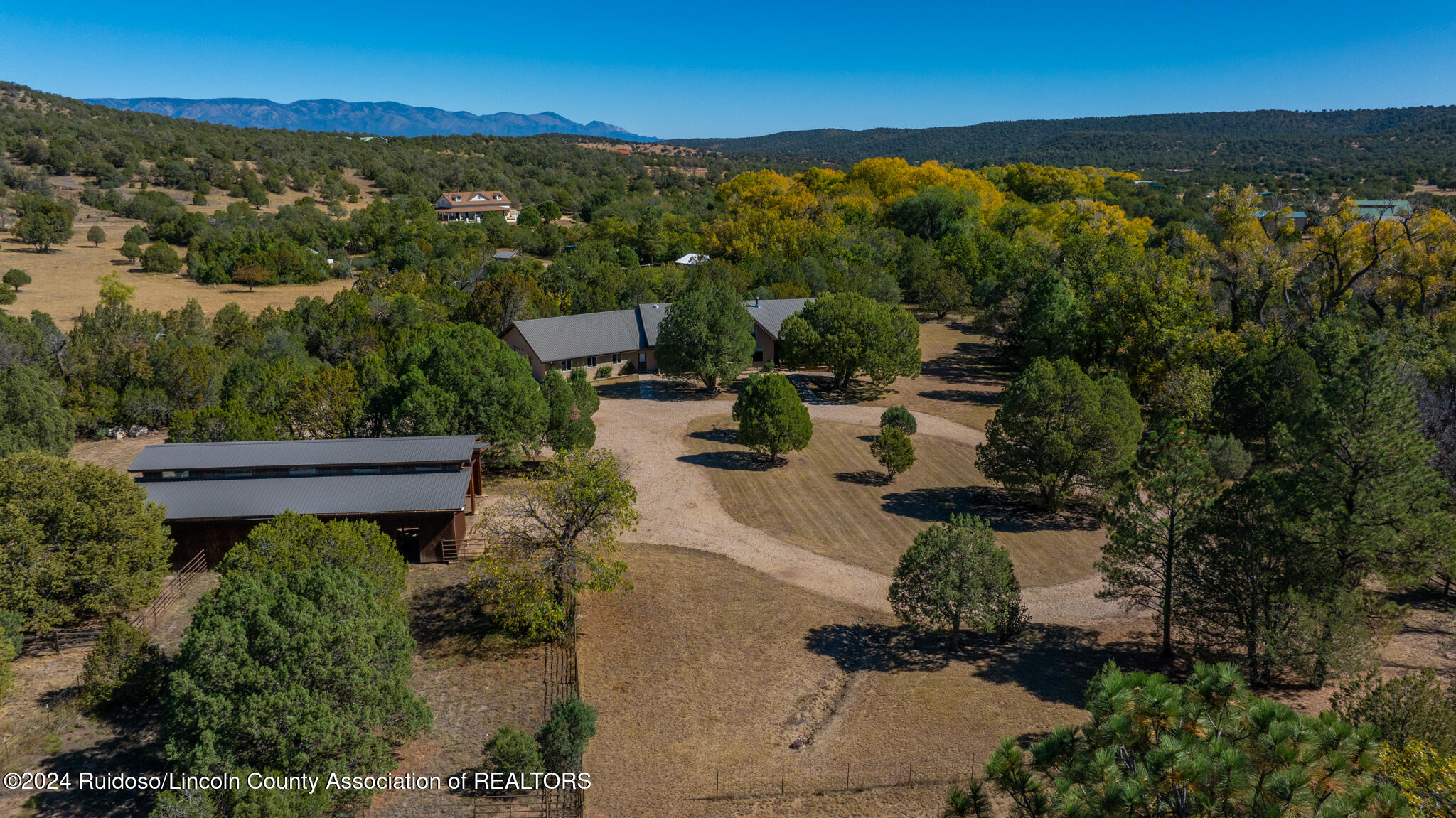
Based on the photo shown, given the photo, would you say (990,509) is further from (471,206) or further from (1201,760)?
(471,206)

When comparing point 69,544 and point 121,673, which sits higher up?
point 69,544

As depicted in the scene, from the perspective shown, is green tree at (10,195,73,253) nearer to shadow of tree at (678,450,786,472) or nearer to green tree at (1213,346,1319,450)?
shadow of tree at (678,450,786,472)

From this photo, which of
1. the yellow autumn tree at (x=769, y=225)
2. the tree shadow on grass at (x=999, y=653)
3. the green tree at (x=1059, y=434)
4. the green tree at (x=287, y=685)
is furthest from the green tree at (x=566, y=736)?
the yellow autumn tree at (x=769, y=225)

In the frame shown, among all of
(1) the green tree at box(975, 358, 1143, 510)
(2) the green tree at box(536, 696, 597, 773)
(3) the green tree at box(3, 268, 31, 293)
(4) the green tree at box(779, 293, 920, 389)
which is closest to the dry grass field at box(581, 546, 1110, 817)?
(2) the green tree at box(536, 696, 597, 773)

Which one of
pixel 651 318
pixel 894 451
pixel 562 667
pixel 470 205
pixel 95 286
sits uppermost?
pixel 470 205

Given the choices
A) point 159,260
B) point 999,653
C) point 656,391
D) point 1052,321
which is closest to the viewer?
point 999,653

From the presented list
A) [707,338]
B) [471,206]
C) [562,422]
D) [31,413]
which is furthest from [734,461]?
[471,206]
